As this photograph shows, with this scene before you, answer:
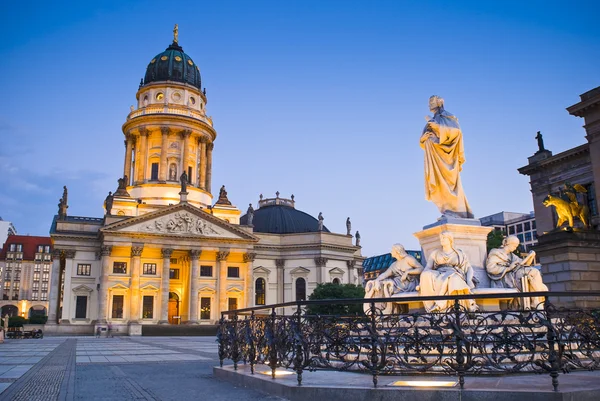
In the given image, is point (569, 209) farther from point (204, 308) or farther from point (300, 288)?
point (204, 308)

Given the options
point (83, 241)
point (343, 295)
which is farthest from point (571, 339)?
point (83, 241)

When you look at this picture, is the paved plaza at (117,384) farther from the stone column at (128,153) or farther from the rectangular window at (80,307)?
the stone column at (128,153)

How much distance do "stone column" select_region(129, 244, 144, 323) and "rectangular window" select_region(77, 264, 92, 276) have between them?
214 inches

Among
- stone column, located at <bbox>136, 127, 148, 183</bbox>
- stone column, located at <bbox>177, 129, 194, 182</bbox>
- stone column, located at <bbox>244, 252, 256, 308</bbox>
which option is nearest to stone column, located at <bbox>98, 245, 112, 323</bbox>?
stone column, located at <bbox>136, 127, 148, 183</bbox>

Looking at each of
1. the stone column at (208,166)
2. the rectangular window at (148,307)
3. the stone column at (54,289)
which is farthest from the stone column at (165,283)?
the stone column at (208,166)

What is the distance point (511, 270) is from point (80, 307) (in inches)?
2209

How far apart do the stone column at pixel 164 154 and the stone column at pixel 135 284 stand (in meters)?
13.6

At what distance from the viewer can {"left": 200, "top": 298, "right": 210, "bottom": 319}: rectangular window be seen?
60.5m

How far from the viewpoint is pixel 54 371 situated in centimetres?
1417

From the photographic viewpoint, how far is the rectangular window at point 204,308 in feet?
198

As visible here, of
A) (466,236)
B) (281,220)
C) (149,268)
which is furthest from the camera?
(281,220)

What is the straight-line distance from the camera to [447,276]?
9086mm

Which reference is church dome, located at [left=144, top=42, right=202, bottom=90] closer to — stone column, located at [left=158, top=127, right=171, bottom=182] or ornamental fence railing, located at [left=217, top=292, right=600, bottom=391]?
stone column, located at [left=158, top=127, right=171, bottom=182]

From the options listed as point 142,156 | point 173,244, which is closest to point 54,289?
point 173,244
